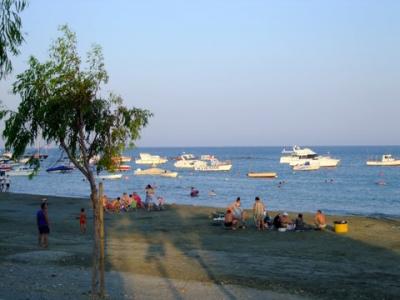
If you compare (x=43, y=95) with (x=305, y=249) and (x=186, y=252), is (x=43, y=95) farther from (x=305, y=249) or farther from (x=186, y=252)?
(x=305, y=249)

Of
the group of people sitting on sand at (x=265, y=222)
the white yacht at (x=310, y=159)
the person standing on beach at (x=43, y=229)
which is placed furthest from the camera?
the white yacht at (x=310, y=159)

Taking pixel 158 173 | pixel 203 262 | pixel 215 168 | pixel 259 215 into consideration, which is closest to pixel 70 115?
pixel 203 262

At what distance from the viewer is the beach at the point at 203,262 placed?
14164 mm

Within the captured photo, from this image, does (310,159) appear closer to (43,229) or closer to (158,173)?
(158,173)

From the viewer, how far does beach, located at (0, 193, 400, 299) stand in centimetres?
1416

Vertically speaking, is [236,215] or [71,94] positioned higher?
[71,94]

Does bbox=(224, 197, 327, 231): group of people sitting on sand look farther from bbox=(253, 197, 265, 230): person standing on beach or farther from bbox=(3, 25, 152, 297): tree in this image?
bbox=(3, 25, 152, 297): tree

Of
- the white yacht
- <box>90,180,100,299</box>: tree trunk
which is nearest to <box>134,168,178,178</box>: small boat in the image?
the white yacht

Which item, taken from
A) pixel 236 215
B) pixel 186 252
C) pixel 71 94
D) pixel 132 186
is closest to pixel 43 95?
pixel 71 94

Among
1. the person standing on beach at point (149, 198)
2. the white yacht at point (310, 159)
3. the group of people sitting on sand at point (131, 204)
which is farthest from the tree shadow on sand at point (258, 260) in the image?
the white yacht at point (310, 159)

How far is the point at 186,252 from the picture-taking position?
20922 millimetres

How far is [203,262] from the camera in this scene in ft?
61.1

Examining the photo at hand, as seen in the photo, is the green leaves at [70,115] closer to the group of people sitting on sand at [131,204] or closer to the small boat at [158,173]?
the group of people sitting on sand at [131,204]

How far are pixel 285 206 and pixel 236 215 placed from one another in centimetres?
2452
